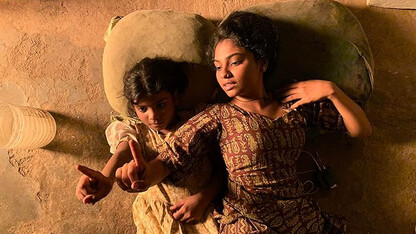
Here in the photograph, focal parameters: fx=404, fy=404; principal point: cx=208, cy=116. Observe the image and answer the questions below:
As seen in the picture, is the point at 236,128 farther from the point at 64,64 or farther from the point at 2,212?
the point at 2,212

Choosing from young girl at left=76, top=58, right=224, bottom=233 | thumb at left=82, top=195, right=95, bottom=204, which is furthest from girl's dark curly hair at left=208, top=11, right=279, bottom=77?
thumb at left=82, top=195, right=95, bottom=204

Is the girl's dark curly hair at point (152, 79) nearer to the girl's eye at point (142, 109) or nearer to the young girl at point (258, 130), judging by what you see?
the girl's eye at point (142, 109)

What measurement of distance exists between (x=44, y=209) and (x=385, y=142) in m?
1.76

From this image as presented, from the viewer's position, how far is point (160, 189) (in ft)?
5.79

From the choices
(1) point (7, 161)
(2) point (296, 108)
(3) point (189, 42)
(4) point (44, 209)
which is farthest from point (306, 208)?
(1) point (7, 161)

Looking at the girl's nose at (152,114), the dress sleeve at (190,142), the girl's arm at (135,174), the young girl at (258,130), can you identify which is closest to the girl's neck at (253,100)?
the young girl at (258,130)

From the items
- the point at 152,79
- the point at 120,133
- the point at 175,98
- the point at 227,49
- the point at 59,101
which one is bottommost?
the point at 59,101

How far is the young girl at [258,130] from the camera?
156cm

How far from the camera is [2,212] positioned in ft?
6.97

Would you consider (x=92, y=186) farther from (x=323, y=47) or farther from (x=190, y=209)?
(x=323, y=47)

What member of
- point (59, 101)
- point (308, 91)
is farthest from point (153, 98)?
point (59, 101)

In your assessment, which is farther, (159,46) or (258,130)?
(159,46)

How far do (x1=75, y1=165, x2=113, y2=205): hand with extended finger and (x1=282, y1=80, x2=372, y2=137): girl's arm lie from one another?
2.61 feet

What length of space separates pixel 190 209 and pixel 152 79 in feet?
1.87
